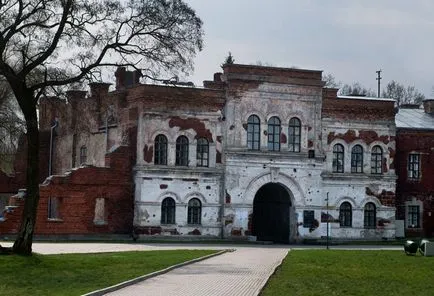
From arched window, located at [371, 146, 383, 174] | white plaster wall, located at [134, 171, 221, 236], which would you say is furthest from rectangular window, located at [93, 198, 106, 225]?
arched window, located at [371, 146, 383, 174]

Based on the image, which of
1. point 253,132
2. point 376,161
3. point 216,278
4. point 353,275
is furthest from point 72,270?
point 376,161

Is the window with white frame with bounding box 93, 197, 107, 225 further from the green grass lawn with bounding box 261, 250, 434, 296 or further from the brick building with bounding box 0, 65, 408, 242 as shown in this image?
the green grass lawn with bounding box 261, 250, 434, 296

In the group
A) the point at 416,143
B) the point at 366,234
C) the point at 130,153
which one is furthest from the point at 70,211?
the point at 416,143

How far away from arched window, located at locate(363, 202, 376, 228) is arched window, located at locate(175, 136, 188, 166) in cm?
1190

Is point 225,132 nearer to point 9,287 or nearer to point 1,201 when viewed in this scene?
point 1,201

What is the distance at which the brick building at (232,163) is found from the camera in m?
47.7

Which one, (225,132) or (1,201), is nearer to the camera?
(225,132)

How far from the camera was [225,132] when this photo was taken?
49938 mm

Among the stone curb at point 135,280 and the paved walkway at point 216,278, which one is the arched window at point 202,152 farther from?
the stone curb at point 135,280

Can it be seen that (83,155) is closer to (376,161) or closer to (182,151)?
(182,151)

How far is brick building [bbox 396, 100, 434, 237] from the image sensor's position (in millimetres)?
55250

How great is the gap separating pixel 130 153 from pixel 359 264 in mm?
20769

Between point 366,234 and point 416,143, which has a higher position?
point 416,143

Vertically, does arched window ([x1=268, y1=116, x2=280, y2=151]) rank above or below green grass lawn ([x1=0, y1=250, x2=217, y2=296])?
above
